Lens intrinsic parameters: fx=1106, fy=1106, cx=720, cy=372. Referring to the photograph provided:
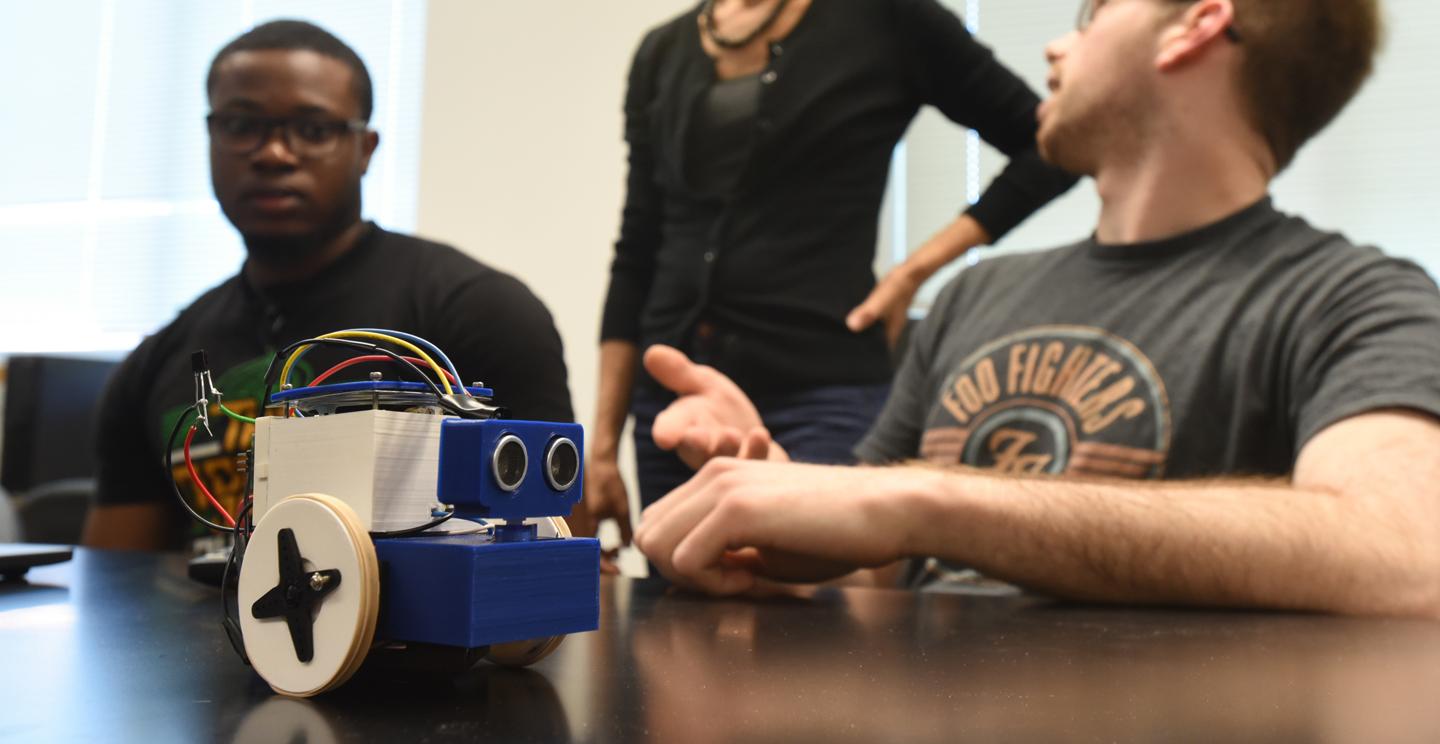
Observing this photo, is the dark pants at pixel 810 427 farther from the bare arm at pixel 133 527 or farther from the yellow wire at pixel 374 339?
the yellow wire at pixel 374 339

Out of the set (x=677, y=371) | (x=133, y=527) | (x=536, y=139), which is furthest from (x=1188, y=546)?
(x=536, y=139)

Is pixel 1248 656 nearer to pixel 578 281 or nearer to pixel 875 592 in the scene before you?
pixel 875 592

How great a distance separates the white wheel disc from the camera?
0.32 meters

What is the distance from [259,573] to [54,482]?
9.14 feet

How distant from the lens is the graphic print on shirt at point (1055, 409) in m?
0.94

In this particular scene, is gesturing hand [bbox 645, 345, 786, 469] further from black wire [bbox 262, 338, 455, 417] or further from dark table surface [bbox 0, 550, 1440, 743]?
black wire [bbox 262, 338, 455, 417]

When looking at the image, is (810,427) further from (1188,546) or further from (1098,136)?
(1188,546)

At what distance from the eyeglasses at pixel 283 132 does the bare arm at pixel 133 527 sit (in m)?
0.43

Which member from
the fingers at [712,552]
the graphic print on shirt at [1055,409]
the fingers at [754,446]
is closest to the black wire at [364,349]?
the fingers at [712,552]

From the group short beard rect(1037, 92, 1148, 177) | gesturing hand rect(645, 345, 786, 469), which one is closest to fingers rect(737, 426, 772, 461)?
gesturing hand rect(645, 345, 786, 469)

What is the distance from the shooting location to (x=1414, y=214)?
233cm

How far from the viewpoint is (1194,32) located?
1075 mm

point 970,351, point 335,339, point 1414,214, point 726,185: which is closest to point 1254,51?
point 970,351

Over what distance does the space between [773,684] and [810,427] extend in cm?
92
